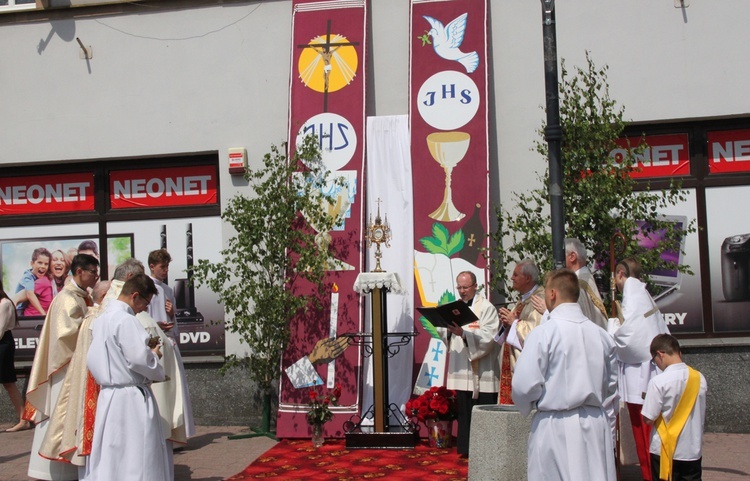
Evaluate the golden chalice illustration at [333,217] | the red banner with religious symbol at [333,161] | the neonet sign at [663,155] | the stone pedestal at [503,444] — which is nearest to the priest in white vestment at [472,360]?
the red banner with religious symbol at [333,161]

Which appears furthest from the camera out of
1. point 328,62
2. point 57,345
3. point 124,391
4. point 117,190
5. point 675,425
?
point 117,190

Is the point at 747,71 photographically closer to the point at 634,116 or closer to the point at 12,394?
the point at 634,116

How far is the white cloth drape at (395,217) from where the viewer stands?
36.0ft

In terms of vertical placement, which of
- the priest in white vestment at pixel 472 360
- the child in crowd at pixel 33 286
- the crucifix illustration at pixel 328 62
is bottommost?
the priest in white vestment at pixel 472 360

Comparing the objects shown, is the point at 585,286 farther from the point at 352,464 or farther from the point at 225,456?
the point at 225,456

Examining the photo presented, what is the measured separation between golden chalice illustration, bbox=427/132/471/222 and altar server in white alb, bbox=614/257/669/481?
2.91 metres

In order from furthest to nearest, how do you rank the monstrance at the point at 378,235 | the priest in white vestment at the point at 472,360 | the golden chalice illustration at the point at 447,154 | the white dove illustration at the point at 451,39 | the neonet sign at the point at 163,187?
the neonet sign at the point at 163,187 < the white dove illustration at the point at 451,39 < the golden chalice illustration at the point at 447,154 < the monstrance at the point at 378,235 < the priest in white vestment at the point at 472,360

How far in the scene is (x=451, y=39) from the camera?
37.8ft

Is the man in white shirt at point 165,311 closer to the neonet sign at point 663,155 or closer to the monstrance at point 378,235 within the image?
the monstrance at point 378,235

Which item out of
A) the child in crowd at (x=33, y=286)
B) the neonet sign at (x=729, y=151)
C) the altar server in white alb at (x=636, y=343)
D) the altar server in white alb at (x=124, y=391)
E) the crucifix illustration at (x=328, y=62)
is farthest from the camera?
the child in crowd at (x=33, y=286)

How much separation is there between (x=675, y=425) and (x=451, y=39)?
Result: 5.75 m

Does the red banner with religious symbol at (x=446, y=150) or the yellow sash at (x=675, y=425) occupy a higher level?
the red banner with religious symbol at (x=446, y=150)

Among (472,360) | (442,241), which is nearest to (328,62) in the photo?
(442,241)

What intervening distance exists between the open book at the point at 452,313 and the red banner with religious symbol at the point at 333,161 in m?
1.80
